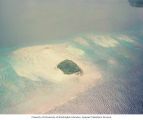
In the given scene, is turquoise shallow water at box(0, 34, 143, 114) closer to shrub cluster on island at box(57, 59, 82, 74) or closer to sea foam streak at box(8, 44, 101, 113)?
sea foam streak at box(8, 44, 101, 113)

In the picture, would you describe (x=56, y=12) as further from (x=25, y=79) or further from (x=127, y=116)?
(x=127, y=116)

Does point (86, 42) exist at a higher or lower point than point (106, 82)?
higher

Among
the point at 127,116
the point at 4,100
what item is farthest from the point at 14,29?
the point at 127,116

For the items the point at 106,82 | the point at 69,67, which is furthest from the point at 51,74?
the point at 106,82

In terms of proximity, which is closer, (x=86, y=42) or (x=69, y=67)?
(x=69, y=67)

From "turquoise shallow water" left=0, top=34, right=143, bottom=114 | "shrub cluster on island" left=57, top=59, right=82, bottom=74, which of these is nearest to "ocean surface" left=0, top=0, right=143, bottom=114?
"turquoise shallow water" left=0, top=34, right=143, bottom=114

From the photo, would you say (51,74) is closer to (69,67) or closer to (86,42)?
(69,67)

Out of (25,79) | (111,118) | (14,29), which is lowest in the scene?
(111,118)
